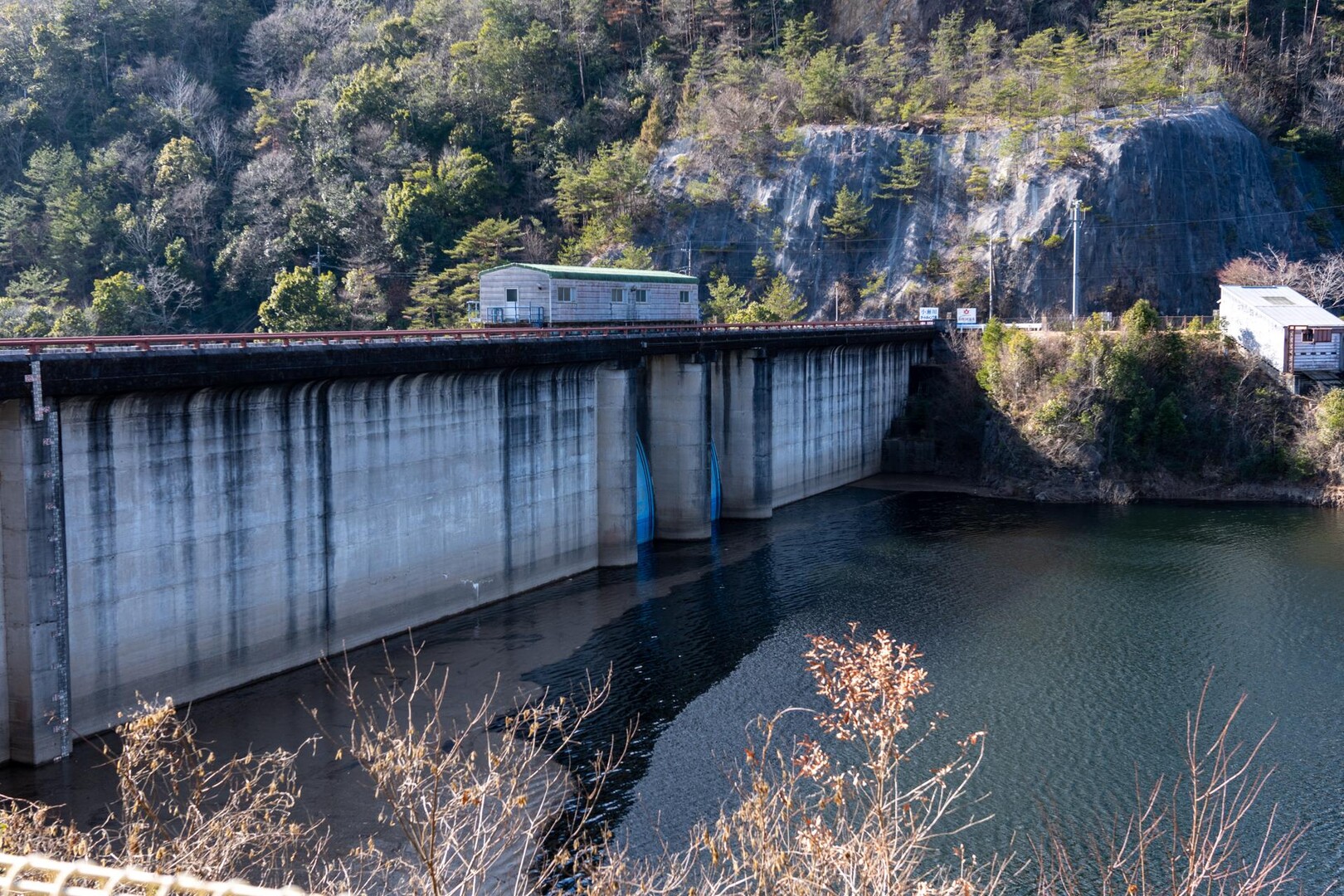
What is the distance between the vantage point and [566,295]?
166 feet

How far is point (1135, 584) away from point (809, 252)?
46.1m

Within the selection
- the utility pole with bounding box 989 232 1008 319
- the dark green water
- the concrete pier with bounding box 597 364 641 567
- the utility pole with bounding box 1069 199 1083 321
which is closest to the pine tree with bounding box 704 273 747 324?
the utility pole with bounding box 989 232 1008 319

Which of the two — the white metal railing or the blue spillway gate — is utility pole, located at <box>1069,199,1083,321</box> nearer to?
the blue spillway gate

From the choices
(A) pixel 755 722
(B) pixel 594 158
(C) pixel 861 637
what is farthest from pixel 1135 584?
(B) pixel 594 158

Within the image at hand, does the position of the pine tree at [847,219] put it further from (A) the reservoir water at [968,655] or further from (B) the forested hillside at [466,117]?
(A) the reservoir water at [968,655]

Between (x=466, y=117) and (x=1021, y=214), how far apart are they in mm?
45937

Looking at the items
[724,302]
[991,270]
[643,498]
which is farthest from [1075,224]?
[643,498]

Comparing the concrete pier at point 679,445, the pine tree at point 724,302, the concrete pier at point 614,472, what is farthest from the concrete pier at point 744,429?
the pine tree at point 724,302

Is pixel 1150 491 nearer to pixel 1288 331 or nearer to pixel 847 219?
pixel 1288 331

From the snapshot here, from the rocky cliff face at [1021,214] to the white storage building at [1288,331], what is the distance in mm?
14885

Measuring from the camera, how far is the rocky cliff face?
7781 cm

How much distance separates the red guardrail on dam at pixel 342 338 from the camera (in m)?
25.7

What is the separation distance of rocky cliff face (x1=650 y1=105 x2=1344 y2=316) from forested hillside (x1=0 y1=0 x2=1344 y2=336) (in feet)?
5.10

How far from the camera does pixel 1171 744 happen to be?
26.3m
